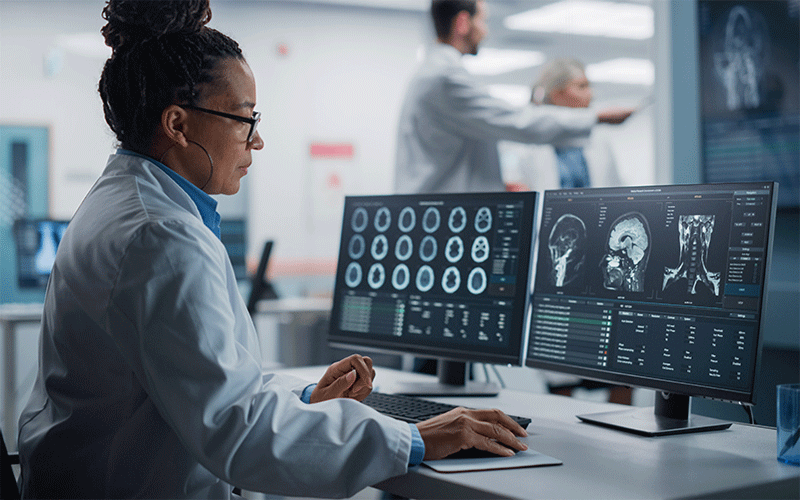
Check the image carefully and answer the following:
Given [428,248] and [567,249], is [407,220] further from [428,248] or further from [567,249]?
[567,249]

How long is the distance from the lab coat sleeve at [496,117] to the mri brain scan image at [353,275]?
0.80 m

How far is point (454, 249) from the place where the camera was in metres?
1.70

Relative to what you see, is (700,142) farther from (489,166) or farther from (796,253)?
(489,166)

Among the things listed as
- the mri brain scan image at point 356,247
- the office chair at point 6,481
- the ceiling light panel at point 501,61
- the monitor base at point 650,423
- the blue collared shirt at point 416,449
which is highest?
the ceiling light panel at point 501,61

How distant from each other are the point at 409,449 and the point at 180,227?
16.6 inches

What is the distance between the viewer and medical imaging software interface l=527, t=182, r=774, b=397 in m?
1.26

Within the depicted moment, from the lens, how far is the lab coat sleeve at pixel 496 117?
2439 mm

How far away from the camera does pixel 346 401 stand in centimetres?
110

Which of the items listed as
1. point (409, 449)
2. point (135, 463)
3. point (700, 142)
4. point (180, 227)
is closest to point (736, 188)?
point (409, 449)

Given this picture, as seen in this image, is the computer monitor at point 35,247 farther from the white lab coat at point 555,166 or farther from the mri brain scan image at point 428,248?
the mri brain scan image at point 428,248

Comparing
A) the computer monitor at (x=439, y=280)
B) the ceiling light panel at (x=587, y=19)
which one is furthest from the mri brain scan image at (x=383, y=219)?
the ceiling light panel at (x=587, y=19)

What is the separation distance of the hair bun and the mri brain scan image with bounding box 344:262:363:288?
0.73 metres

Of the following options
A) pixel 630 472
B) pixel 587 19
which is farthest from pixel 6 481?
pixel 587 19

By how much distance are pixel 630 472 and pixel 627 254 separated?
1.44ft
